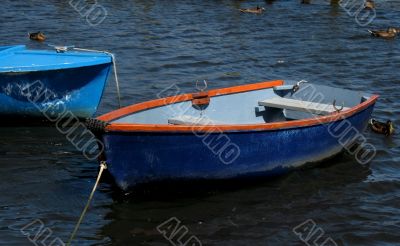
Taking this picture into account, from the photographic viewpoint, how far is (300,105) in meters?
11.2

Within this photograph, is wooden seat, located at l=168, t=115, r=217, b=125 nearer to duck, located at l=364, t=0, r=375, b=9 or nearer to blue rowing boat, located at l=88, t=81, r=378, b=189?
blue rowing boat, located at l=88, t=81, r=378, b=189

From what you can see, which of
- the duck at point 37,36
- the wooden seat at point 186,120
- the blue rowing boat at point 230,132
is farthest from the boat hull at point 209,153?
the duck at point 37,36

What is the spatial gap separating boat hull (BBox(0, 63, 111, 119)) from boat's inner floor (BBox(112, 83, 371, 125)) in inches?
92.2

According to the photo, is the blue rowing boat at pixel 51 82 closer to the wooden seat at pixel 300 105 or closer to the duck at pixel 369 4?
the wooden seat at pixel 300 105

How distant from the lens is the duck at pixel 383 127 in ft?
40.5

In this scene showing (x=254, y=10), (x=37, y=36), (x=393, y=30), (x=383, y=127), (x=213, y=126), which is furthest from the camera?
(x=254, y=10)

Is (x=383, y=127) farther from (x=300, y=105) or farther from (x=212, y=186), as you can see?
(x=212, y=186)

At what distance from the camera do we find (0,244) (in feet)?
27.6

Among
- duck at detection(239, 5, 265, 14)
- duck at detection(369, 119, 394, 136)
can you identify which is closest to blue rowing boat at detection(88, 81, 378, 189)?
duck at detection(369, 119, 394, 136)

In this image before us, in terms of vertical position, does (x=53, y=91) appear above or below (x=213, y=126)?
below

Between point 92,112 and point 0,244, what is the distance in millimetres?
4475

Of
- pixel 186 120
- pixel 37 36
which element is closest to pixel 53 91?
pixel 186 120

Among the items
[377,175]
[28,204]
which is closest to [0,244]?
[28,204]

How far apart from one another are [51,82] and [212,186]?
3.74 meters
